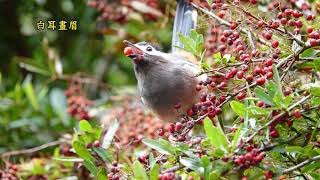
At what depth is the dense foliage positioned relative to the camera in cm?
184

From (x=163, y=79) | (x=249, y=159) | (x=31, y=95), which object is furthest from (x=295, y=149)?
(x=31, y=95)

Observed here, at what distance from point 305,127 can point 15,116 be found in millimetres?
2719

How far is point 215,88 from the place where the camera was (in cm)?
218

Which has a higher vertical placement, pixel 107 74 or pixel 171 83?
pixel 171 83

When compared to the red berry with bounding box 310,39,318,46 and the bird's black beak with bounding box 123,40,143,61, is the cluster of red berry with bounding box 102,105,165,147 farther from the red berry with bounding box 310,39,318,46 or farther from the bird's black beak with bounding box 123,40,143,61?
the red berry with bounding box 310,39,318,46

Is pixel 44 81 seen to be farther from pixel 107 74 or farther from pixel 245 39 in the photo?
pixel 245 39

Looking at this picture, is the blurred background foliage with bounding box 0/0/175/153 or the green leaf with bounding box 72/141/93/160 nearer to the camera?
the green leaf with bounding box 72/141/93/160

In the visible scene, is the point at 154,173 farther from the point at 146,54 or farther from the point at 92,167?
the point at 146,54

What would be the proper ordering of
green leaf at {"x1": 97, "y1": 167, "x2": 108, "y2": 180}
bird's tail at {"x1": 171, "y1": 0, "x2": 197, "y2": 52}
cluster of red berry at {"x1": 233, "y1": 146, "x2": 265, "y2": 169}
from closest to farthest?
cluster of red berry at {"x1": 233, "y1": 146, "x2": 265, "y2": 169}, green leaf at {"x1": 97, "y1": 167, "x2": 108, "y2": 180}, bird's tail at {"x1": 171, "y1": 0, "x2": 197, "y2": 52}

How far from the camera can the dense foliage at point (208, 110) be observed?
1839 mm

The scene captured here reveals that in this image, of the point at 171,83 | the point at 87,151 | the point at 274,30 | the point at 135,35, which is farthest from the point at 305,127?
the point at 135,35

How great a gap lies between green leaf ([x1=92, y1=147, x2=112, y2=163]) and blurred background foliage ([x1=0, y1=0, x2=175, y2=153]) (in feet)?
5.23

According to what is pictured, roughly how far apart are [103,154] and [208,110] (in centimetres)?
65

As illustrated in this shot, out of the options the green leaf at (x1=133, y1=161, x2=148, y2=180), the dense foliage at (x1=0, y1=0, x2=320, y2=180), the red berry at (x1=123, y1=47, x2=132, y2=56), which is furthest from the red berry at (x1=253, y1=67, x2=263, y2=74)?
the red berry at (x1=123, y1=47, x2=132, y2=56)
